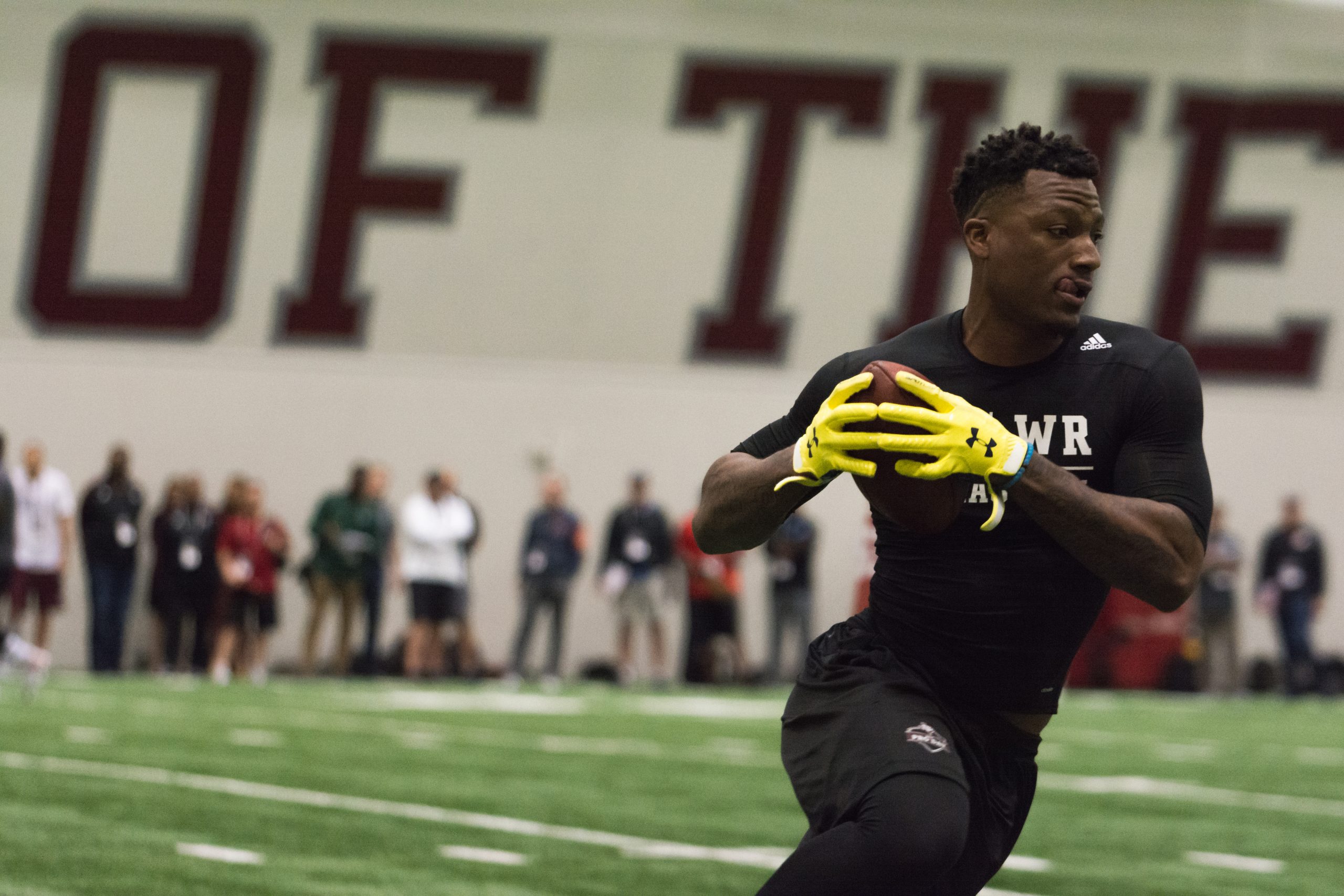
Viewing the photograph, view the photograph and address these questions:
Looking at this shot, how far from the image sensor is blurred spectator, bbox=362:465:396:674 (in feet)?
63.2

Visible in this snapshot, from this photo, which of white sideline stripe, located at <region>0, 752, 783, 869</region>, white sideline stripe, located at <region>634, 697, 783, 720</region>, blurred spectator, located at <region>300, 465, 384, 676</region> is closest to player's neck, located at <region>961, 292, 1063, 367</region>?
white sideline stripe, located at <region>0, 752, 783, 869</region>

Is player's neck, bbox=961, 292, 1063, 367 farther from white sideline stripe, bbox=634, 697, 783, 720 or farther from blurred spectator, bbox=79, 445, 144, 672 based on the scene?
blurred spectator, bbox=79, 445, 144, 672

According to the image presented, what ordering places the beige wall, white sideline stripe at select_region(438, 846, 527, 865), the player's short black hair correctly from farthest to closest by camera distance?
the beige wall
white sideline stripe at select_region(438, 846, 527, 865)
the player's short black hair

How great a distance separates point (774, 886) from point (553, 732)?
9729 millimetres

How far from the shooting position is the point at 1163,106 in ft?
75.6

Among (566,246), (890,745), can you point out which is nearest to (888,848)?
(890,745)

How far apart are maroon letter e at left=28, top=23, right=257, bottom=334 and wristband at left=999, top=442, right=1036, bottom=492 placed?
62.2ft

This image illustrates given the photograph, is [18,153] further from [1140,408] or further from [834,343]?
[1140,408]

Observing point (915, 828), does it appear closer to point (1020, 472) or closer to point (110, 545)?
point (1020, 472)

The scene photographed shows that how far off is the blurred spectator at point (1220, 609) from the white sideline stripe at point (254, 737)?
1170 centimetres

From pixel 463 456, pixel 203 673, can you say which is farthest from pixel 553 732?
pixel 463 456

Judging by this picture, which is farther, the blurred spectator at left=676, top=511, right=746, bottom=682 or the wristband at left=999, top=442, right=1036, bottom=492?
the blurred spectator at left=676, top=511, right=746, bottom=682

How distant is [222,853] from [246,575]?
1115 centimetres

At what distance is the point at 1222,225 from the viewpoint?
23.4 meters
